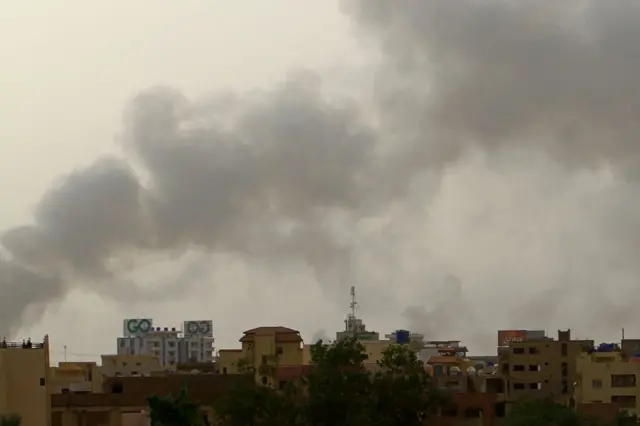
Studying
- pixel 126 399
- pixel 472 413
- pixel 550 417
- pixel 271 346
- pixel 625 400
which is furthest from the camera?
pixel 271 346

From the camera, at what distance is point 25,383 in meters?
70.2

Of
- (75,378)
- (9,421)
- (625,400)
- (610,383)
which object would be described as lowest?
(625,400)

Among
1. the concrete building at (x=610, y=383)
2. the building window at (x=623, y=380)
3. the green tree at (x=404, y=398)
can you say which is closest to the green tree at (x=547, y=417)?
the green tree at (x=404, y=398)

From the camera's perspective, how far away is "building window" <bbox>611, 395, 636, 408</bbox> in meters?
102

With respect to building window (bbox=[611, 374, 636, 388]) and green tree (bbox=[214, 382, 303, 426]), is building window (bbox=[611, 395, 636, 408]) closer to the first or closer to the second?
building window (bbox=[611, 374, 636, 388])

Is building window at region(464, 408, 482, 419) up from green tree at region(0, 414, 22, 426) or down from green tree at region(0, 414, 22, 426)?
down

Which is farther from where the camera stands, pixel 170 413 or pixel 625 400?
pixel 625 400

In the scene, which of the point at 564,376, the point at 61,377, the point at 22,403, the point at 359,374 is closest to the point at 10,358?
the point at 22,403

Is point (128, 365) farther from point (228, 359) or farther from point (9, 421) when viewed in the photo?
point (9, 421)

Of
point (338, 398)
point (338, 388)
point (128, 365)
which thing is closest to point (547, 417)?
point (338, 388)

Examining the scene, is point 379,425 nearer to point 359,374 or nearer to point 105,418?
point 359,374

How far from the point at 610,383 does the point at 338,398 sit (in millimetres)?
37059

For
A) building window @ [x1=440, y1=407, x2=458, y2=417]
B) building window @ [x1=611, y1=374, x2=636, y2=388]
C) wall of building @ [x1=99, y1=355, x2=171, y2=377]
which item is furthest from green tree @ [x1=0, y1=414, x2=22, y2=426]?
wall of building @ [x1=99, y1=355, x2=171, y2=377]

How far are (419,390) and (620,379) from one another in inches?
1286
